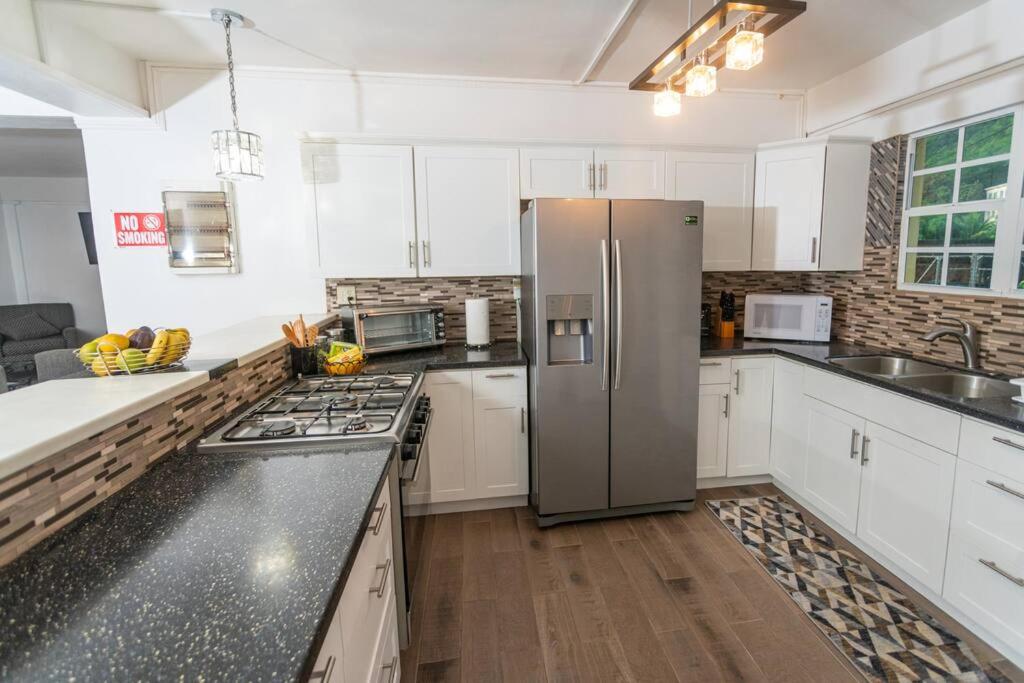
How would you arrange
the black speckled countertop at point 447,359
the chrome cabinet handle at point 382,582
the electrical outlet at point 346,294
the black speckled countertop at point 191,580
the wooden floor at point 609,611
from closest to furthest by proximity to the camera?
1. the black speckled countertop at point 191,580
2. the chrome cabinet handle at point 382,582
3. the wooden floor at point 609,611
4. the black speckled countertop at point 447,359
5. the electrical outlet at point 346,294

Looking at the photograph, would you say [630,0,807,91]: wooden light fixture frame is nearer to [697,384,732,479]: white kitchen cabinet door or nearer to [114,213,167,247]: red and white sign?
[697,384,732,479]: white kitchen cabinet door

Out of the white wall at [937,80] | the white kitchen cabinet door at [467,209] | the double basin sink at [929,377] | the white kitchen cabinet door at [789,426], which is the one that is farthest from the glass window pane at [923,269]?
the white kitchen cabinet door at [467,209]

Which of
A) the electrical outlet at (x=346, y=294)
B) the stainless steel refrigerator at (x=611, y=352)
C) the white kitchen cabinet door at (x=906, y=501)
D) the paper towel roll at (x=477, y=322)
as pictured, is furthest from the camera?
the electrical outlet at (x=346, y=294)

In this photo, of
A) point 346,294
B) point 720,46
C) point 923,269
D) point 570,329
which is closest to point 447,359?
point 570,329

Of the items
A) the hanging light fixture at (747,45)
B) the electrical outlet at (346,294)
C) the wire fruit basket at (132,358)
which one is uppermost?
the hanging light fixture at (747,45)

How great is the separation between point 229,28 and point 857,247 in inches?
138

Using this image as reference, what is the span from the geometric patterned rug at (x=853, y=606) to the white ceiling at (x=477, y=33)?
247 centimetres

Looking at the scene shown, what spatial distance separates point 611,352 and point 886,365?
1.53 metres

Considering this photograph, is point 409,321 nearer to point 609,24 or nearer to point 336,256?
point 336,256

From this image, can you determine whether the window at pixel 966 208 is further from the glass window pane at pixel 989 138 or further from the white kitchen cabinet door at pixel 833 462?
the white kitchen cabinet door at pixel 833 462

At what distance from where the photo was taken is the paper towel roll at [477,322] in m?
2.79

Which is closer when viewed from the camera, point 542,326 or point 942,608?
point 942,608

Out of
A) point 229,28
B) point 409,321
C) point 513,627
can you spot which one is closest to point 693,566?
point 513,627

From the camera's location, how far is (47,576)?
823 millimetres
